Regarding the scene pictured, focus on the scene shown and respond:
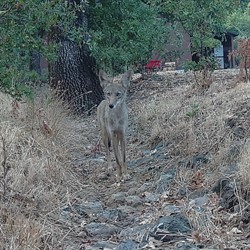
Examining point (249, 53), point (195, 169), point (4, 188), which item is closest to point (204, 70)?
point (249, 53)

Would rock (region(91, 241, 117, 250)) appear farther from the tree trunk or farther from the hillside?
the tree trunk

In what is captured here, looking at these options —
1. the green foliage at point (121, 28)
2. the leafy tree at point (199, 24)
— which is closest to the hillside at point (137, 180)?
the leafy tree at point (199, 24)

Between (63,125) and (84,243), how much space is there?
5305mm

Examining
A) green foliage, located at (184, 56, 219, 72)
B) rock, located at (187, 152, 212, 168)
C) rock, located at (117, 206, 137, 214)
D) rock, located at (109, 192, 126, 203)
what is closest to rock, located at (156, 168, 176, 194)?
rock, located at (187, 152, 212, 168)

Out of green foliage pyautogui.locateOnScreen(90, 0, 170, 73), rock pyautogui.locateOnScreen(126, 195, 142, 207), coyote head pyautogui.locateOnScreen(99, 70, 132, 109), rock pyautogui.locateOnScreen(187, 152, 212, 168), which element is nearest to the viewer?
rock pyautogui.locateOnScreen(126, 195, 142, 207)

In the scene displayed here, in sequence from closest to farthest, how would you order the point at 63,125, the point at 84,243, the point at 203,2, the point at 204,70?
the point at 84,243 < the point at 63,125 < the point at 204,70 < the point at 203,2

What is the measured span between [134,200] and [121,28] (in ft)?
26.4

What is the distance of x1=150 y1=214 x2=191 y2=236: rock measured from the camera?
5639 millimetres

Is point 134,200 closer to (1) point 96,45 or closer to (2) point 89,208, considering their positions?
(2) point 89,208

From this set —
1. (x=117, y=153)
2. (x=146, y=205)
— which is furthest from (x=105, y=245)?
(x=117, y=153)

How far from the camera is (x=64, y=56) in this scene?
46.0ft

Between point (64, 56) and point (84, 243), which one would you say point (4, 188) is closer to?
point (84, 243)

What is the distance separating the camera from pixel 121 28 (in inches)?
572

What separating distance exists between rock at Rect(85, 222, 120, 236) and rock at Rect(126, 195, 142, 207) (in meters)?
0.88
